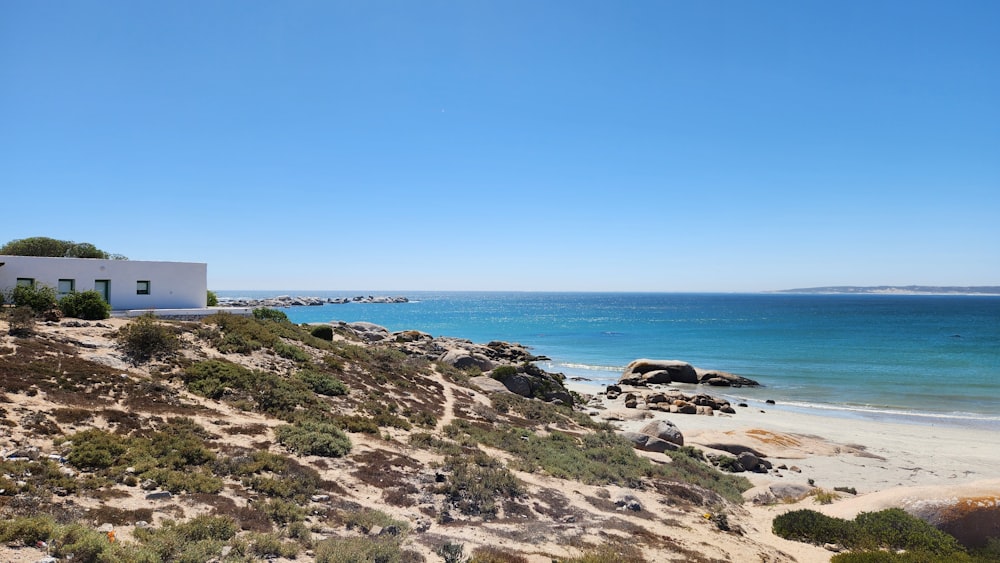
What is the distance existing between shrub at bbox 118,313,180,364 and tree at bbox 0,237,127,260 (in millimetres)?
26368

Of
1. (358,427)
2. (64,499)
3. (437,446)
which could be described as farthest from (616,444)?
(64,499)

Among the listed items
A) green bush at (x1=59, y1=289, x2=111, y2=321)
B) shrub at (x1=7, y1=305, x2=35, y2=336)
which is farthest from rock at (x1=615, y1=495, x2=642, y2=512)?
green bush at (x1=59, y1=289, x2=111, y2=321)

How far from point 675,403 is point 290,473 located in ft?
101

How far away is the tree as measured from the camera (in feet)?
128

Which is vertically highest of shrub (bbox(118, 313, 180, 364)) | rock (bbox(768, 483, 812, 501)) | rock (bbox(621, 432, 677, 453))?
shrub (bbox(118, 313, 180, 364))

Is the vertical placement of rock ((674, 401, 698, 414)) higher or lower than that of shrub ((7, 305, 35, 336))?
lower

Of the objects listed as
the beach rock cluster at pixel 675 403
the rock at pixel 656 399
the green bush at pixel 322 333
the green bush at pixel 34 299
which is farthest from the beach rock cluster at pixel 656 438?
the green bush at pixel 34 299

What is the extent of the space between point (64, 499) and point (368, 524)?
17.4 ft

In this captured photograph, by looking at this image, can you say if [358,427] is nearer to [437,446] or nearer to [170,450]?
[437,446]

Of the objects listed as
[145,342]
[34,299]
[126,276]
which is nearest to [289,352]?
[145,342]

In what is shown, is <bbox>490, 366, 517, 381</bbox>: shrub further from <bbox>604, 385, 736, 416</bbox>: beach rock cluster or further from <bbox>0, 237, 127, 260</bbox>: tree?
<bbox>0, 237, 127, 260</bbox>: tree

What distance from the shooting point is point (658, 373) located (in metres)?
47.9

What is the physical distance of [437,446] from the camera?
17062 millimetres

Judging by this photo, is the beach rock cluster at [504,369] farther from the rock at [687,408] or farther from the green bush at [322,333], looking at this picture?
the rock at [687,408]
